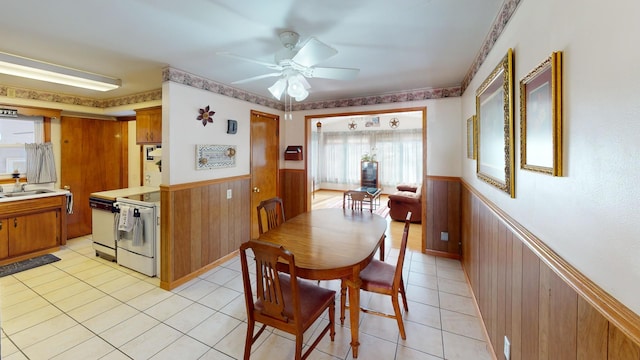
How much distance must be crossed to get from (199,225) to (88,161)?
3.00 meters

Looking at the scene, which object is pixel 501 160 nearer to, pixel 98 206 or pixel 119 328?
pixel 119 328

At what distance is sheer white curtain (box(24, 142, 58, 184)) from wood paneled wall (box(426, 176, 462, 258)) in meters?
5.78

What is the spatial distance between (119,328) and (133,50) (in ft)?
8.11

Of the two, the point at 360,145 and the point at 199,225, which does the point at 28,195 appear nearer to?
the point at 199,225

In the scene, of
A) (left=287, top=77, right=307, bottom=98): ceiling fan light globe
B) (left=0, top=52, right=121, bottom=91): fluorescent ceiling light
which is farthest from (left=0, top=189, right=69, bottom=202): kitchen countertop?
(left=287, top=77, right=307, bottom=98): ceiling fan light globe

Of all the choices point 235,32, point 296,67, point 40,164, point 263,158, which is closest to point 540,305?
point 296,67

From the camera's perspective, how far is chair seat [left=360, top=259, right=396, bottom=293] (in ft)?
6.70

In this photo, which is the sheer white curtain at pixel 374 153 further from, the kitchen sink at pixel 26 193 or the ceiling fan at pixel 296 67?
the kitchen sink at pixel 26 193

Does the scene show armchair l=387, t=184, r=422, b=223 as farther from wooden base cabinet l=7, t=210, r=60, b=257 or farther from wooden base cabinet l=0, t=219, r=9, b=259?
wooden base cabinet l=0, t=219, r=9, b=259

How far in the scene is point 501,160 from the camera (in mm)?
1709

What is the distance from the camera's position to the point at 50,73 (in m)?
2.78

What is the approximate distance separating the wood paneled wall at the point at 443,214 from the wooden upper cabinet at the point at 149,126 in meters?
3.86

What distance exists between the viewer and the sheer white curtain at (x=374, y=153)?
8.70 m

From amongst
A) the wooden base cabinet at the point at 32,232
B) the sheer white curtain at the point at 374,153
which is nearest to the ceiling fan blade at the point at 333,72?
the wooden base cabinet at the point at 32,232
